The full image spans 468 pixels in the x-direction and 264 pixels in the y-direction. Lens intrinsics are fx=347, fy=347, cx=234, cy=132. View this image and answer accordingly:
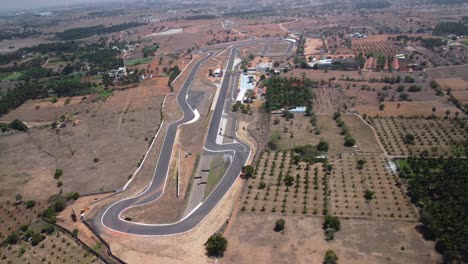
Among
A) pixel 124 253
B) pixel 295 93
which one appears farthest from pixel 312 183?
pixel 295 93

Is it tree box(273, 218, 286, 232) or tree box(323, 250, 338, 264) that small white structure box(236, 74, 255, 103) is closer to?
tree box(273, 218, 286, 232)

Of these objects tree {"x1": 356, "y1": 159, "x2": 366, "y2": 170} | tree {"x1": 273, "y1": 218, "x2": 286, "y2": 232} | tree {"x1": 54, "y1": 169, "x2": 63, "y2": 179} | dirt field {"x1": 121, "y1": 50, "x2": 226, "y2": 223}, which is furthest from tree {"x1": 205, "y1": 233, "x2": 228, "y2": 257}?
tree {"x1": 54, "y1": 169, "x2": 63, "y2": 179}

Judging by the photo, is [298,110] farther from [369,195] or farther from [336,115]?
[369,195]

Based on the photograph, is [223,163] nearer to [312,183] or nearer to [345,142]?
[312,183]

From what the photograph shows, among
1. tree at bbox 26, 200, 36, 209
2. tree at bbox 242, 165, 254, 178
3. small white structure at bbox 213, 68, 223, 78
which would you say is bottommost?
tree at bbox 26, 200, 36, 209

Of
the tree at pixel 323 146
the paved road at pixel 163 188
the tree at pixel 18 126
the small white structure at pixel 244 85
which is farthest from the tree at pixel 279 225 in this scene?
the tree at pixel 18 126

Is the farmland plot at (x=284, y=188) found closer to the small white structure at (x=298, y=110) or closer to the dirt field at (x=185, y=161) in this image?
the dirt field at (x=185, y=161)
